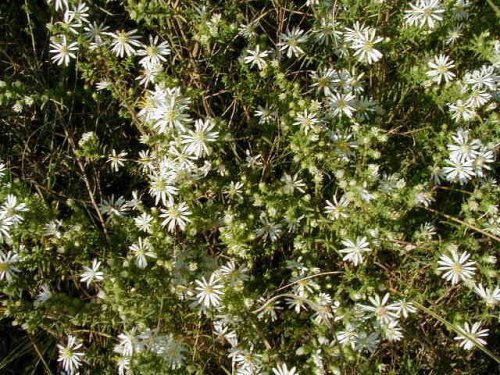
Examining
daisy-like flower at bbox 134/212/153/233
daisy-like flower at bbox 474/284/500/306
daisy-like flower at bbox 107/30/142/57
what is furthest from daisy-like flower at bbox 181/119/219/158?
daisy-like flower at bbox 474/284/500/306

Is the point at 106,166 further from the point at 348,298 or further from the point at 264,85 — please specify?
the point at 348,298

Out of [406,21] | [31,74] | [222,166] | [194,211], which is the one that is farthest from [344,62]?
[31,74]

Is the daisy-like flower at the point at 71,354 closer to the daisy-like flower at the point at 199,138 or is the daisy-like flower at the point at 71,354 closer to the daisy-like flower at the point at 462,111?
the daisy-like flower at the point at 199,138

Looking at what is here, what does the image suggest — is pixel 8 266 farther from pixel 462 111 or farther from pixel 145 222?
pixel 462 111

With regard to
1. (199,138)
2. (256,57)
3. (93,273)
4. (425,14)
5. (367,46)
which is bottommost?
(93,273)

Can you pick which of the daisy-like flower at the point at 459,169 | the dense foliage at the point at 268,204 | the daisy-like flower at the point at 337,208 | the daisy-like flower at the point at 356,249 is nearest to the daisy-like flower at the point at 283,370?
the dense foliage at the point at 268,204

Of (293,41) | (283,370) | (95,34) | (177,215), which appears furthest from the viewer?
(293,41)

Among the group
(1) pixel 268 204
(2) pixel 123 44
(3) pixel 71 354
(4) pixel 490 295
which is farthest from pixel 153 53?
(4) pixel 490 295
